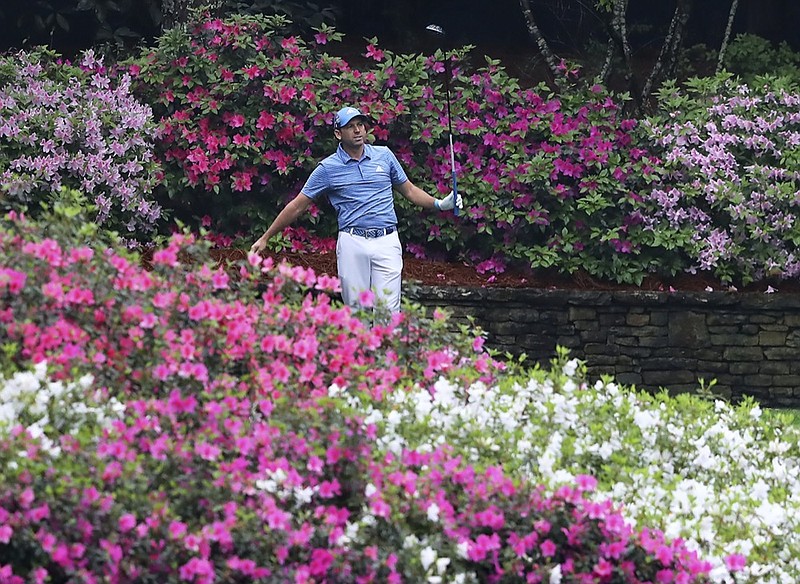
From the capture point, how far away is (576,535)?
343 centimetres

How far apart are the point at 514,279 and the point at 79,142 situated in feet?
10.4

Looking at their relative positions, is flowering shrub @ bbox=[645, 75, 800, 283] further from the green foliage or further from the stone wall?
the green foliage

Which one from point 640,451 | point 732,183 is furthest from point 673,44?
point 640,451

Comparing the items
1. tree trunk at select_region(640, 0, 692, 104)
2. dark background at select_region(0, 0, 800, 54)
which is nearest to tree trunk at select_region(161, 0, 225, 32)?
dark background at select_region(0, 0, 800, 54)

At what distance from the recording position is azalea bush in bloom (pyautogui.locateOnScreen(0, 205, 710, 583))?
3.13 metres

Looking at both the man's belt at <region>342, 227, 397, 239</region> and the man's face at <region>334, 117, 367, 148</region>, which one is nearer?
the man's face at <region>334, 117, 367, 148</region>

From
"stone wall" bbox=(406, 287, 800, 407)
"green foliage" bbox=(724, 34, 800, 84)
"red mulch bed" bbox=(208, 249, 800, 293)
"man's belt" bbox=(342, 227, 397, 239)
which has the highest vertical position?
"green foliage" bbox=(724, 34, 800, 84)

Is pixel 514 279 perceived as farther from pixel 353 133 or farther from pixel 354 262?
pixel 353 133

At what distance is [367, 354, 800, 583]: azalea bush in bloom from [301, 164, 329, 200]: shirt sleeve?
314 centimetres

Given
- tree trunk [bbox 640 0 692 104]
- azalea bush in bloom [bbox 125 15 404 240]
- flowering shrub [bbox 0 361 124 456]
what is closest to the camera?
flowering shrub [bbox 0 361 124 456]

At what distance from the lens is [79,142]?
9391 millimetres

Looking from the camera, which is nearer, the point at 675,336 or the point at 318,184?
the point at 318,184

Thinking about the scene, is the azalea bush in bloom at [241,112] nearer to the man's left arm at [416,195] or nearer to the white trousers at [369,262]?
the man's left arm at [416,195]

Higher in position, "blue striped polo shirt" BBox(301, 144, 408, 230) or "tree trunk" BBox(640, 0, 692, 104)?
"tree trunk" BBox(640, 0, 692, 104)
